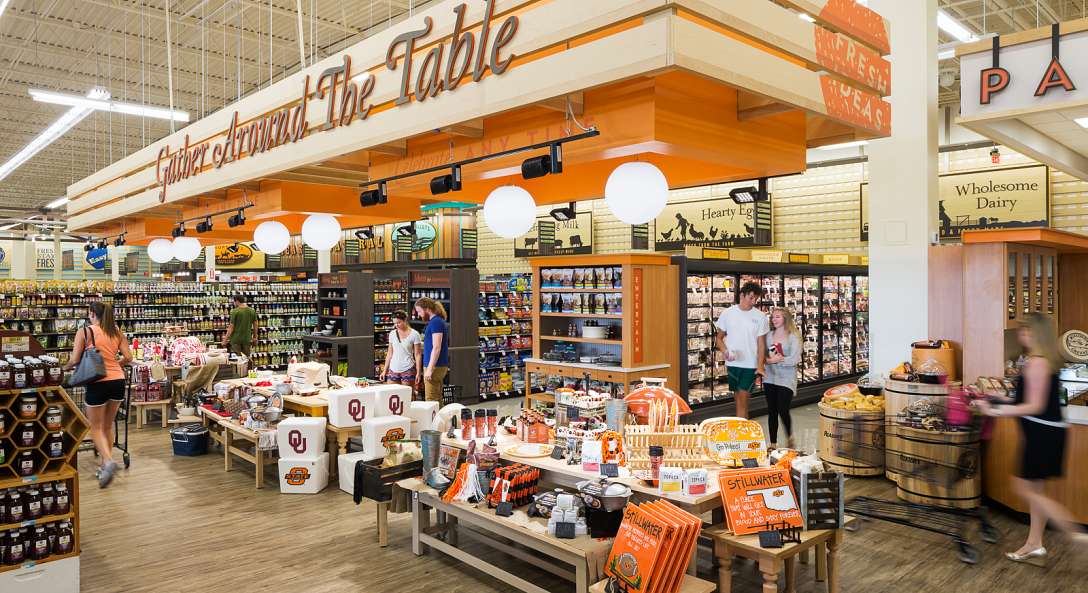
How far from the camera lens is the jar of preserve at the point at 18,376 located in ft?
13.2

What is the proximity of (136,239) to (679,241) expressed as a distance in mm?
10084

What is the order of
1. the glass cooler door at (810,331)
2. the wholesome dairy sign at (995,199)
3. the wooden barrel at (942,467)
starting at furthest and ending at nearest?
1. the glass cooler door at (810,331)
2. the wholesome dairy sign at (995,199)
3. the wooden barrel at (942,467)

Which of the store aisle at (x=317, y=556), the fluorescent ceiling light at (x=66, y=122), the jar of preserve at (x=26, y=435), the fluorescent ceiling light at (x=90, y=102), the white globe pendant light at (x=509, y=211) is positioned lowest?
the store aisle at (x=317, y=556)

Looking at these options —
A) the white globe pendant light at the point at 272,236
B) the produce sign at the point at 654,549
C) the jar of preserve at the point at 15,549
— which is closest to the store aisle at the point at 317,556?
the jar of preserve at the point at 15,549

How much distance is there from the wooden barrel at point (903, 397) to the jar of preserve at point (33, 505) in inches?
242

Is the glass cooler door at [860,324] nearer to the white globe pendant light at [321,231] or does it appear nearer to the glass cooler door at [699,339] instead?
the glass cooler door at [699,339]

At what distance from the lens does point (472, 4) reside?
423 centimetres

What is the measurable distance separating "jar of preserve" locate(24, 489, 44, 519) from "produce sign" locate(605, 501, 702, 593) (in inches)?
133

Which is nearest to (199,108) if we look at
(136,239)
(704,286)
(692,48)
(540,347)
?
(136,239)

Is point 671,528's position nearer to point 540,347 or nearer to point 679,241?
point 540,347

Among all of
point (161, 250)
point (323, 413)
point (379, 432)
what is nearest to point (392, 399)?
point (379, 432)

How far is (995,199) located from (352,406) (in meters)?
10.4

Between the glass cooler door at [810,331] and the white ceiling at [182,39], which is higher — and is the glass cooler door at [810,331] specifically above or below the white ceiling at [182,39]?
below

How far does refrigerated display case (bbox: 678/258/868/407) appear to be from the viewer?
353 inches
